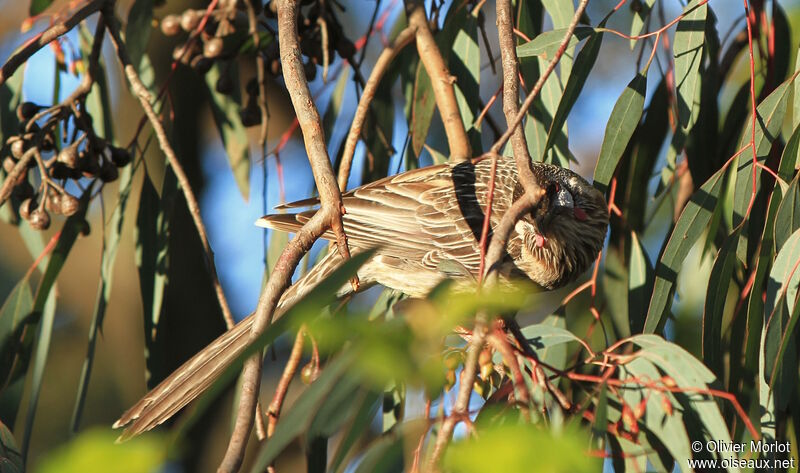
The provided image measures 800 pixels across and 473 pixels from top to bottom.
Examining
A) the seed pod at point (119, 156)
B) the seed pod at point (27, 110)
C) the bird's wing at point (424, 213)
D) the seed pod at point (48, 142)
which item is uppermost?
the seed pod at point (27, 110)

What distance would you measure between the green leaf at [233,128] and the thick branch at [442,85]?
81 cm

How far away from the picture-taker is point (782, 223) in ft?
6.71

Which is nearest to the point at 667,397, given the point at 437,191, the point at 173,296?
the point at 437,191

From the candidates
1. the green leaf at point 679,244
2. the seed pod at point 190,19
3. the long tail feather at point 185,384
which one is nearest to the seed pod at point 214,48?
the seed pod at point 190,19

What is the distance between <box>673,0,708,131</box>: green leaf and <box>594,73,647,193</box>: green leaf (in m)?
0.11

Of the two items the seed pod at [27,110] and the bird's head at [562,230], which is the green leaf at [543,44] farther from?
the seed pod at [27,110]

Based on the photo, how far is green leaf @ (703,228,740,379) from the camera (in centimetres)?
216

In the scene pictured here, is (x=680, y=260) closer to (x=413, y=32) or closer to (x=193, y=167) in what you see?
(x=413, y=32)

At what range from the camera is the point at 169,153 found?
2.22 m

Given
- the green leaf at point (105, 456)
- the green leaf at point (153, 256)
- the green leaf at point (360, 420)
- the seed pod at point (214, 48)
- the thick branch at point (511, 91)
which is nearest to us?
the green leaf at point (105, 456)

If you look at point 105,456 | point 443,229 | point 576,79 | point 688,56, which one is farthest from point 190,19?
point 105,456

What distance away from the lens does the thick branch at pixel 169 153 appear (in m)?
2.16

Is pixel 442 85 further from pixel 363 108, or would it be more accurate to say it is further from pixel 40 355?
pixel 40 355

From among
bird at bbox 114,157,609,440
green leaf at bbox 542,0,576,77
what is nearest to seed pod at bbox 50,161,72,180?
bird at bbox 114,157,609,440
